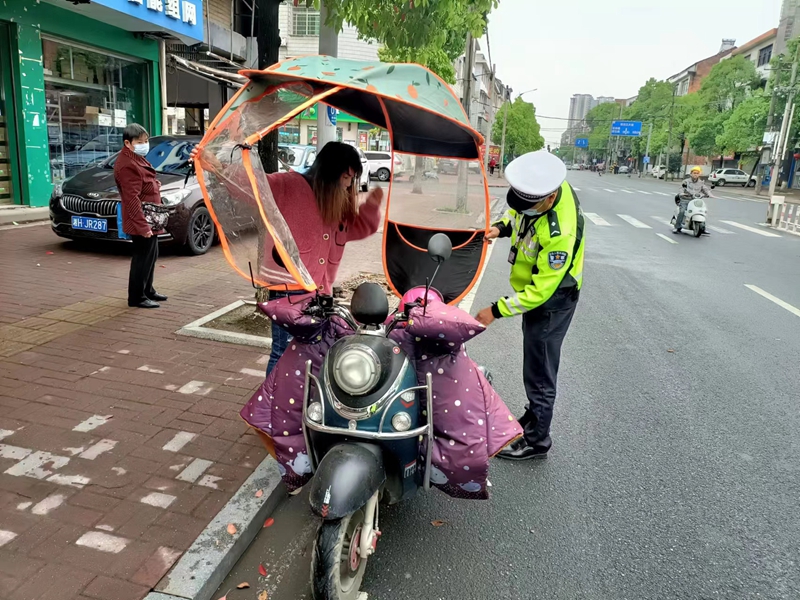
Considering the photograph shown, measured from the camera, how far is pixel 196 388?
13.8ft

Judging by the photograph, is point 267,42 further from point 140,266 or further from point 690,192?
point 690,192

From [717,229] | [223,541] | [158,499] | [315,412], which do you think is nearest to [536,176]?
[315,412]

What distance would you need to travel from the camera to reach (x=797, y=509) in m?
3.28

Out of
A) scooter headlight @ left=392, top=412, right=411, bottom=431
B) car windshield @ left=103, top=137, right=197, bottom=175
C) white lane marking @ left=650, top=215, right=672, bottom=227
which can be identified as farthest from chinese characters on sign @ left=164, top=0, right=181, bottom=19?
white lane marking @ left=650, top=215, right=672, bottom=227

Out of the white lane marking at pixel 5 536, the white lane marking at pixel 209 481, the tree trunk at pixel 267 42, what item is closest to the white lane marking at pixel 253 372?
the white lane marking at pixel 209 481

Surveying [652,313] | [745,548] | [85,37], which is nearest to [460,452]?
[745,548]

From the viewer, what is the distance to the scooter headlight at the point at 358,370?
2.33m

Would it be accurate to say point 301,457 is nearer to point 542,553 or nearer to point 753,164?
point 542,553

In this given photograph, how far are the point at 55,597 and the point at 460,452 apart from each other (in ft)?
5.52

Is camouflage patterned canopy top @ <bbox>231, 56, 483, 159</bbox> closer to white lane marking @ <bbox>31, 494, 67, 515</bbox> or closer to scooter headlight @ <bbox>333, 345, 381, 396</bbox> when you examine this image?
scooter headlight @ <bbox>333, 345, 381, 396</bbox>

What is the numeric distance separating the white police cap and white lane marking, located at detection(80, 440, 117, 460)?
2.65 m

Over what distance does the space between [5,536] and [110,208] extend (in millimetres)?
6337

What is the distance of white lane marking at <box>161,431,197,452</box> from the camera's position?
3.43 meters

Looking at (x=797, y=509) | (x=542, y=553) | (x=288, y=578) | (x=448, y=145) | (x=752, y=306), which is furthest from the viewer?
(x=752, y=306)
